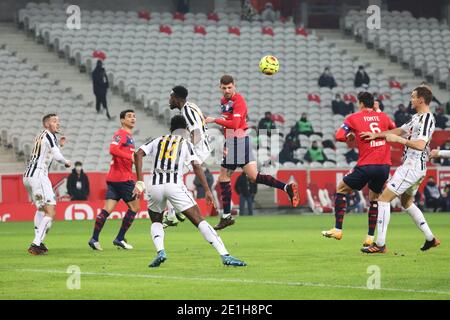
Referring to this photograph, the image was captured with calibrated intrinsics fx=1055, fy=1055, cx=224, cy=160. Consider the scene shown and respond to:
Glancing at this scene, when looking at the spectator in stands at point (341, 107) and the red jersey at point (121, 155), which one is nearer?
the red jersey at point (121, 155)

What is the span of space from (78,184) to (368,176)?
Result: 15.8 metres

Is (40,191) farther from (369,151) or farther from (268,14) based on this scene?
(268,14)

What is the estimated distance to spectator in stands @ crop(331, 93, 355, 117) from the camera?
37.7 meters

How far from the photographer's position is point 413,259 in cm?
1409

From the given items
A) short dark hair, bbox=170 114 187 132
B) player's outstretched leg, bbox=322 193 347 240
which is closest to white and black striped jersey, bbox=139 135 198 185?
short dark hair, bbox=170 114 187 132

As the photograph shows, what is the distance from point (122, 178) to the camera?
17625mm

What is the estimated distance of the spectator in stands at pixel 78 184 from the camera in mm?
29828

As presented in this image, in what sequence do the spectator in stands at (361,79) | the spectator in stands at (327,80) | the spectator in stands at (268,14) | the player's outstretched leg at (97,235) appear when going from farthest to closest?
the spectator in stands at (268,14) → the spectator in stands at (327,80) → the spectator in stands at (361,79) → the player's outstretched leg at (97,235)

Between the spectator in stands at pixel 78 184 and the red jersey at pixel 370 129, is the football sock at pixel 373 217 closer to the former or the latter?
the red jersey at pixel 370 129

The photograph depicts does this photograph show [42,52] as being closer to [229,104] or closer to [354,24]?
[354,24]

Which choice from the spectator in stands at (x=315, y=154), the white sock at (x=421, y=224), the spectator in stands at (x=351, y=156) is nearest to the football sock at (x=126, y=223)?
the white sock at (x=421, y=224)

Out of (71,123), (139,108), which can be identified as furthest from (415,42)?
(71,123)

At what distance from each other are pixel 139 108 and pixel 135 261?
2397 cm

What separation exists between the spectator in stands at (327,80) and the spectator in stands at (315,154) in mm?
5933
